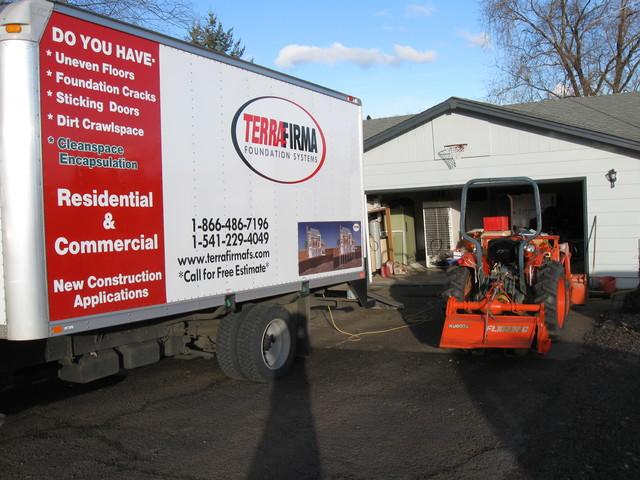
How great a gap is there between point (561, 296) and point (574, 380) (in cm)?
201

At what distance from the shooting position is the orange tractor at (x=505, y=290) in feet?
23.6

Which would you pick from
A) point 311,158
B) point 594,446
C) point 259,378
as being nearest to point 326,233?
point 311,158

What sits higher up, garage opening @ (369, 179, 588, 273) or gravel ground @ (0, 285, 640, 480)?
garage opening @ (369, 179, 588, 273)

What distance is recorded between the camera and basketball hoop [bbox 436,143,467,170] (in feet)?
48.3

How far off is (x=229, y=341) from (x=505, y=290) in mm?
3840

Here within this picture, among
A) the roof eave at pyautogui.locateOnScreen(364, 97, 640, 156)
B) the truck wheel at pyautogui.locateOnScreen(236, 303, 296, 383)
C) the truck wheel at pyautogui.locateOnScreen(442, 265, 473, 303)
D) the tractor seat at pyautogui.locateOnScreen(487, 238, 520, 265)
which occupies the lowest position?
the truck wheel at pyautogui.locateOnScreen(236, 303, 296, 383)

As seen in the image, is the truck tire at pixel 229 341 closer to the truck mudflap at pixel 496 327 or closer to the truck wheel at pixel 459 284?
the truck mudflap at pixel 496 327

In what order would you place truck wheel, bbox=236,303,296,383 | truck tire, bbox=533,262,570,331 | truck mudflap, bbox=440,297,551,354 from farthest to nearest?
truck tire, bbox=533,262,570,331, truck mudflap, bbox=440,297,551,354, truck wheel, bbox=236,303,296,383

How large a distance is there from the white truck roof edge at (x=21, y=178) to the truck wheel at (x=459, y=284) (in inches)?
212

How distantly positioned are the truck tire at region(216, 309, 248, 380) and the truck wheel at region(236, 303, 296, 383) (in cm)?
5

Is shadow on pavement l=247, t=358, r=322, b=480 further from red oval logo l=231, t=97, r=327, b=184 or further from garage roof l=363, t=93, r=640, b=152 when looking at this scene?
garage roof l=363, t=93, r=640, b=152

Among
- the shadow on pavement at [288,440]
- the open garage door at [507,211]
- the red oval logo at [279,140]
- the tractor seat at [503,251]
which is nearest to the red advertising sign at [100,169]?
the red oval logo at [279,140]

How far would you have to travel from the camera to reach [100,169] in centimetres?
503

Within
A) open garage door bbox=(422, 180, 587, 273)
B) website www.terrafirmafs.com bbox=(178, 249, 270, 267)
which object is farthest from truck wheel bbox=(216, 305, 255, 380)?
open garage door bbox=(422, 180, 587, 273)
